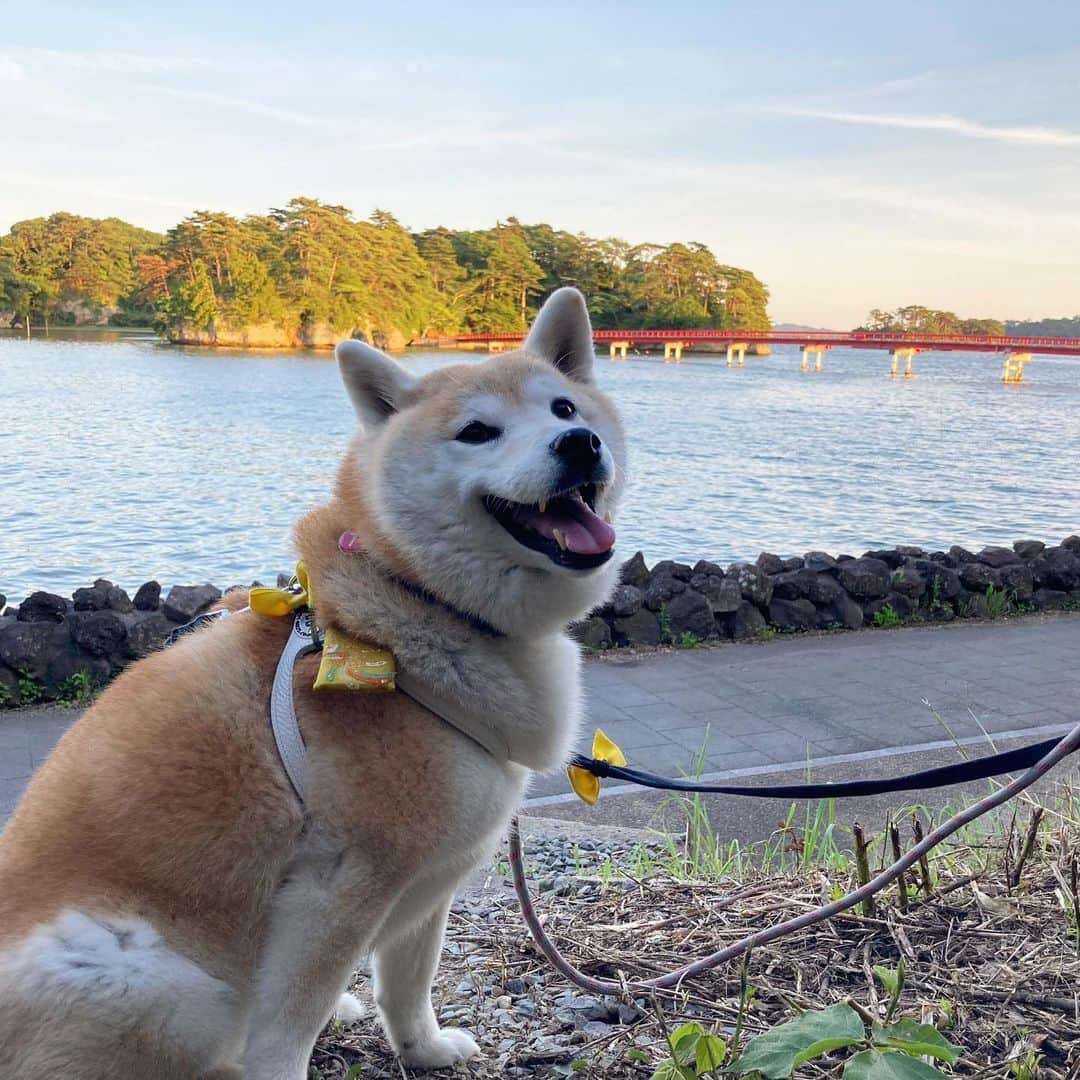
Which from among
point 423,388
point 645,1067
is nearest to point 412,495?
point 423,388

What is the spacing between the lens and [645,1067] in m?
2.45

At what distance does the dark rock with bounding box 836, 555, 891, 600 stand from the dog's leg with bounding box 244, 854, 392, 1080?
880 cm

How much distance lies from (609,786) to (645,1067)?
3.61 meters

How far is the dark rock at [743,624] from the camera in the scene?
9492 millimetres

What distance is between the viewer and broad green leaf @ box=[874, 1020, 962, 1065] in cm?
192

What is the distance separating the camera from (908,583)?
10273 mm

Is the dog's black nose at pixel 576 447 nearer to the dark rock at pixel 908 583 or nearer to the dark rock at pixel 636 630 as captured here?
the dark rock at pixel 636 630

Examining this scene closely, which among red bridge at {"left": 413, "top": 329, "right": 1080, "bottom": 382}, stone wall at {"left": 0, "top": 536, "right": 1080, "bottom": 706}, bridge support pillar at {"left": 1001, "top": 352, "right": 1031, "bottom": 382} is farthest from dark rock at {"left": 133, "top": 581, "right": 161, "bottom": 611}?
bridge support pillar at {"left": 1001, "top": 352, "right": 1031, "bottom": 382}

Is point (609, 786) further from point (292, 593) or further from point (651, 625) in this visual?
point (292, 593)

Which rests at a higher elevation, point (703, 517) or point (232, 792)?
point (232, 792)

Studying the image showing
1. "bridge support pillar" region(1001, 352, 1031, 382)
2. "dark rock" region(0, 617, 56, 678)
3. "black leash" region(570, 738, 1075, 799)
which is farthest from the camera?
"bridge support pillar" region(1001, 352, 1031, 382)

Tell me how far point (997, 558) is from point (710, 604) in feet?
12.7

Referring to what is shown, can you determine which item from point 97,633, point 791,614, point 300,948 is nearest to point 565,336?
point 300,948

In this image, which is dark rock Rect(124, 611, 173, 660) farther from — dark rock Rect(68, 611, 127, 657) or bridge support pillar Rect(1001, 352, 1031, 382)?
bridge support pillar Rect(1001, 352, 1031, 382)
